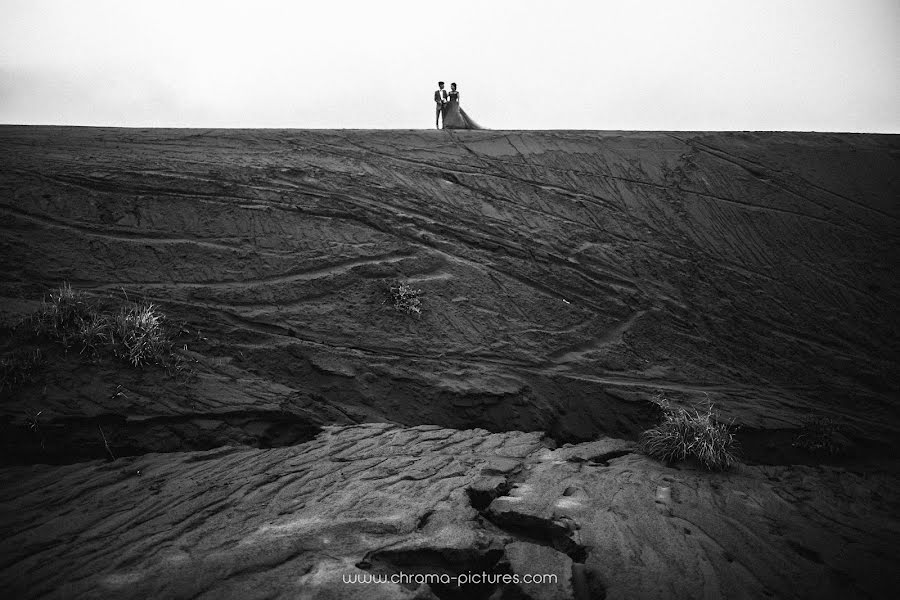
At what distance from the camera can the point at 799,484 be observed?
161 inches

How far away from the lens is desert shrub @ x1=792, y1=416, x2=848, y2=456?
535 cm

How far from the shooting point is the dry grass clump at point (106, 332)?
434 centimetres

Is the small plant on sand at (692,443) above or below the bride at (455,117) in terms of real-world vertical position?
below

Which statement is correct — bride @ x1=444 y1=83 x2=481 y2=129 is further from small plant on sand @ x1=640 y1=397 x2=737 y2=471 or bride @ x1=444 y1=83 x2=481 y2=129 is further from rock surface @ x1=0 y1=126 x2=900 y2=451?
small plant on sand @ x1=640 y1=397 x2=737 y2=471

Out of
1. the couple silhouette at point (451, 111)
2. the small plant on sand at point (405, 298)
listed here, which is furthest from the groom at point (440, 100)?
the small plant on sand at point (405, 298)

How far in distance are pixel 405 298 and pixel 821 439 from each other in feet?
18.1

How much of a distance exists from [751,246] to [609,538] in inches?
266

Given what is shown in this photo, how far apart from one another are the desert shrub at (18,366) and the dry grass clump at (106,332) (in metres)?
0.25

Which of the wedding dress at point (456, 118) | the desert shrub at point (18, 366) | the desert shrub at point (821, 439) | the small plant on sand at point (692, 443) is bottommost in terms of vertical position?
the desert shrub at point (821, 439)

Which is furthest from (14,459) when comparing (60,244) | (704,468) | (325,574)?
(704,468)

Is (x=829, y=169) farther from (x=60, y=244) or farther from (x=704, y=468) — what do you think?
(x=60, y=244)

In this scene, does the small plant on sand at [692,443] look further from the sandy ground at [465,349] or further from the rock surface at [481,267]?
the rock surface at [481,267]

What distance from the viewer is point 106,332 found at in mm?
4566

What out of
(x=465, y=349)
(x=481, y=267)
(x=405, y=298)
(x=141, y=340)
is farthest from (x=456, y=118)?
(x=141, y=340)
